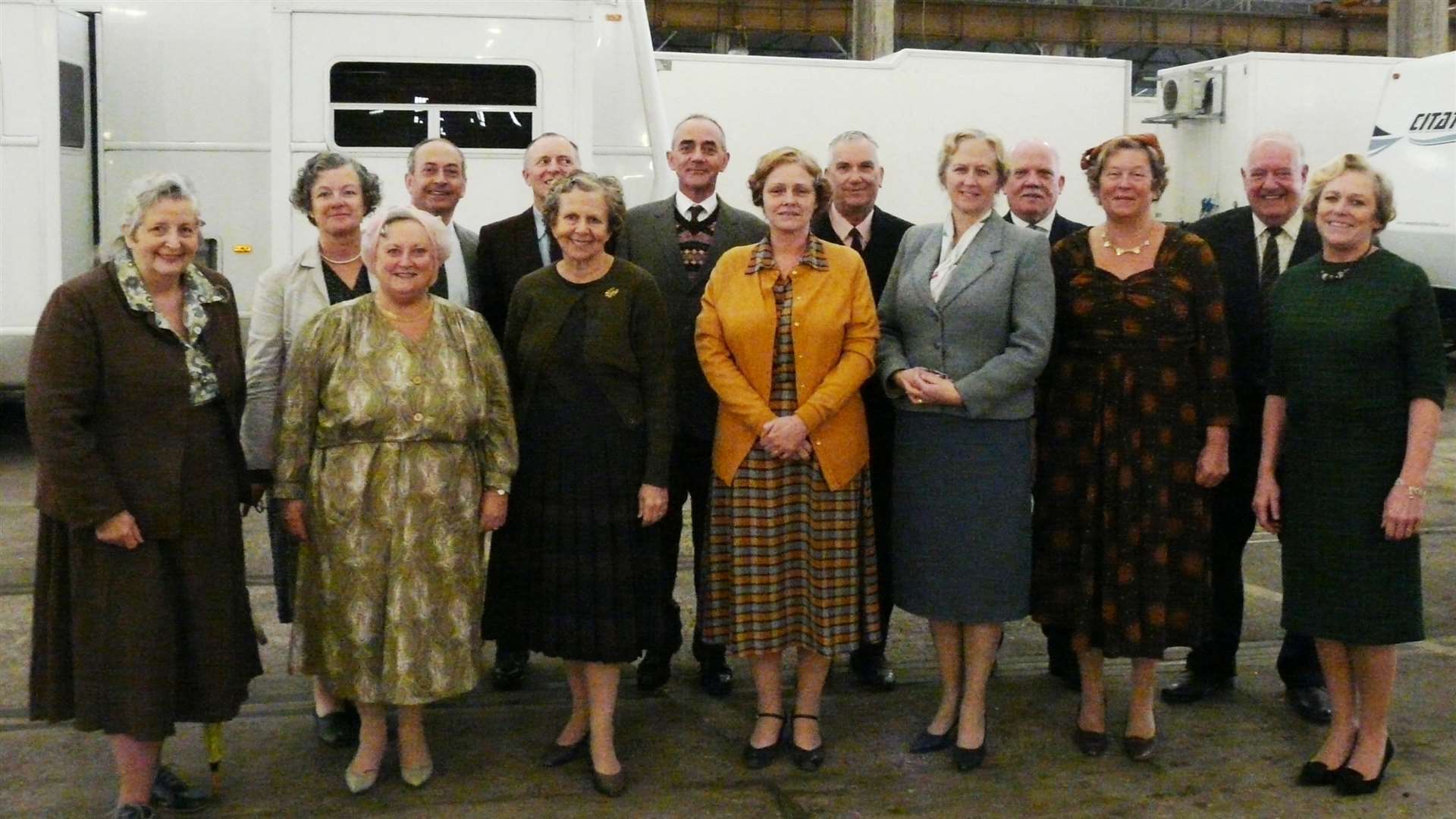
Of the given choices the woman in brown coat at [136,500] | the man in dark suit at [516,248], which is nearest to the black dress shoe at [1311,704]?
the man in dark suit at [516,248]

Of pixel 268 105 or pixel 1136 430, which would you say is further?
pixel 268 105

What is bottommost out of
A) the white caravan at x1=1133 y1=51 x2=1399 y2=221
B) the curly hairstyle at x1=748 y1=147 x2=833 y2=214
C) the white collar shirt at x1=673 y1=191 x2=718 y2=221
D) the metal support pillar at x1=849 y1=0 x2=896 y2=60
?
the white collar shirt at x1=673 y1=191 x2=718 y2=221

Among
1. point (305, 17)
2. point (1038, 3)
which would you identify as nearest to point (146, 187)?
point (305, 17)

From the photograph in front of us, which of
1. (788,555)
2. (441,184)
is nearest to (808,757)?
(788,555)

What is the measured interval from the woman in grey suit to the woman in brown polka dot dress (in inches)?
5.4

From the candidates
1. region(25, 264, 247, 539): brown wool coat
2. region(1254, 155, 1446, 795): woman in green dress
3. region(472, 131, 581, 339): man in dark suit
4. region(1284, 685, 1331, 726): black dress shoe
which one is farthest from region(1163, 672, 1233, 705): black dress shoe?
region(25, 264, 247, 539): brown wool coat

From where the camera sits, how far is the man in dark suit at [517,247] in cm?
464

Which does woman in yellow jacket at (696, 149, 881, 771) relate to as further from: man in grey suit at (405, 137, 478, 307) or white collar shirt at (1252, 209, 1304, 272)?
white collar shirt at (1252, 209, 1304, 272)

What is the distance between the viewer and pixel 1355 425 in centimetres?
388

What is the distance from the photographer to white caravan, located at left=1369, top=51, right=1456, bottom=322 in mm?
11109

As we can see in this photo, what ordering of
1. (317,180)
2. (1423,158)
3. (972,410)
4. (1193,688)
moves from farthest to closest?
(1423,158)
(1193,688)
(317,180)
(972,410)

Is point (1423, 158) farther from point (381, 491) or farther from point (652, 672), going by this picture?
point (381, 491)

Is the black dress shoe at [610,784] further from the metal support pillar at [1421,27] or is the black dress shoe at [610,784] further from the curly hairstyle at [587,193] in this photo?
the metal support pillar at [1421,27]

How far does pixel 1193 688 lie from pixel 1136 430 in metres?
1.13
